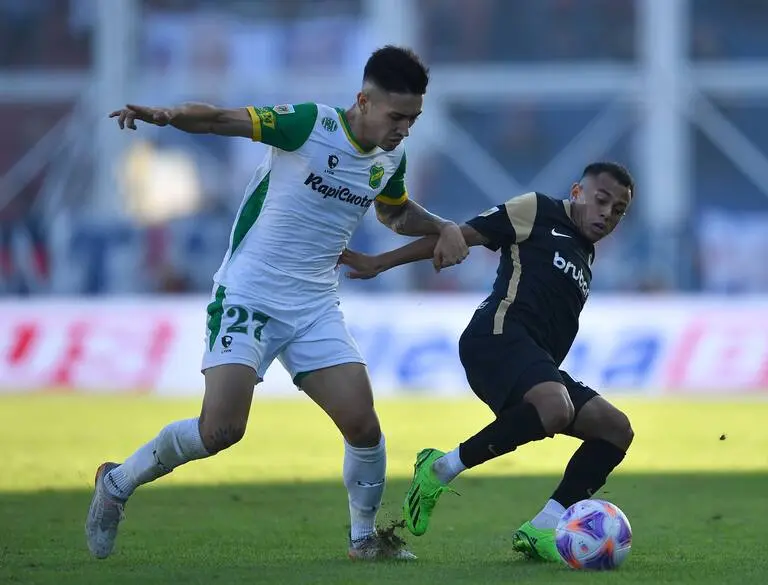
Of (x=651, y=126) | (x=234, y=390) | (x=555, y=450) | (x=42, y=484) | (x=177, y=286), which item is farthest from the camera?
(x=651, y=126)

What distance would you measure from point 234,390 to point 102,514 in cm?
87

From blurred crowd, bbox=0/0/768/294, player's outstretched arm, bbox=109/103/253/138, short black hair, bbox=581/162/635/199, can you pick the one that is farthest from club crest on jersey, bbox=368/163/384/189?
blurred crowd, bbox=0/0/768/294

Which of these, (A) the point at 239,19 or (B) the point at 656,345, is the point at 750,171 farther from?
(B) the point at 656,345

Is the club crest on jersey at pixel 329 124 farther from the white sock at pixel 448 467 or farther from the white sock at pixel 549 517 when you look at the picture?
the white sock at pixel 549 517

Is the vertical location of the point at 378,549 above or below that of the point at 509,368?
below

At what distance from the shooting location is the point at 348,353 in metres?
7.32

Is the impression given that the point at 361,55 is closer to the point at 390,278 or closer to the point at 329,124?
the point at 390,278

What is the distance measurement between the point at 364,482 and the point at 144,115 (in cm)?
202

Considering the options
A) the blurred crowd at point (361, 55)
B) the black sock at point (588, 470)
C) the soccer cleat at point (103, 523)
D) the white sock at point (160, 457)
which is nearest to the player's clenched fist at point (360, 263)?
the white sock at point (160, 457)

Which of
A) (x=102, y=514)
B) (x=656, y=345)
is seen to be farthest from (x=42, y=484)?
(x=656, y=345)

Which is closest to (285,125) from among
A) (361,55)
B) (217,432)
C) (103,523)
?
(217,432)

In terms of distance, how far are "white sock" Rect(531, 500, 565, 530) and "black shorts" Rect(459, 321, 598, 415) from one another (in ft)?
1.57

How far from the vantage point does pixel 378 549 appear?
732cm

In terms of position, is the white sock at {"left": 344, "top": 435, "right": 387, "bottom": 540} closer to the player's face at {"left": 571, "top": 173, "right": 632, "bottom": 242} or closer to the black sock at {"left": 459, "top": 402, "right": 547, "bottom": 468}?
the black sock at {"left": 459, "top": 402, "right": 547, "bottom": 468}
